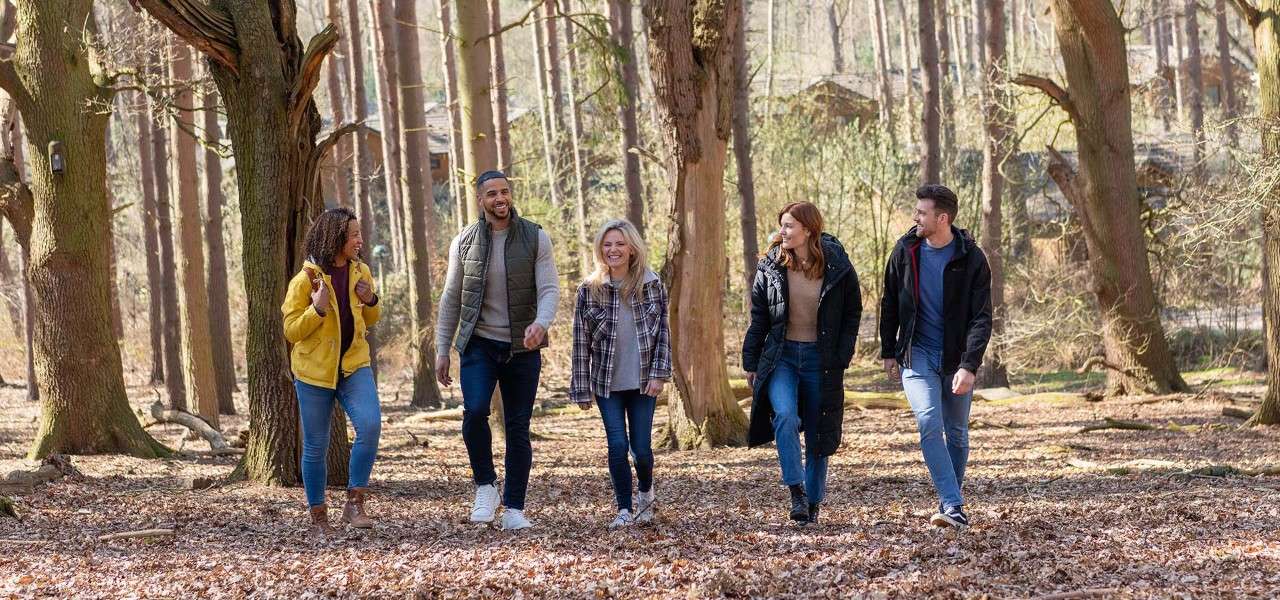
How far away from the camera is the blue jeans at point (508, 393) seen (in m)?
6.38

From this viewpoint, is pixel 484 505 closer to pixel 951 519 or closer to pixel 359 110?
pixel 951 519

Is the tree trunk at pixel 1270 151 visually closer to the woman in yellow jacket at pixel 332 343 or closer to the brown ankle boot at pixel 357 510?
the woman in yellow jacket at pixel 332 343

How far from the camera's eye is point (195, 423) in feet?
38.4

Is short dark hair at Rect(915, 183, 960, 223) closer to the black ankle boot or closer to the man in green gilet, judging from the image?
the black ankle boot

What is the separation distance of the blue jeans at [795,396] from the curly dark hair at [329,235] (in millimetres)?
2334

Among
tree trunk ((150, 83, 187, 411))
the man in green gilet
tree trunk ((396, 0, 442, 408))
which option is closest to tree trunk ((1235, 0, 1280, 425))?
the man in green gilet

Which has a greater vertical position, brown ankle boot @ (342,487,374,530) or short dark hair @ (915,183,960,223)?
short dark hair @ (915,183,960,223)

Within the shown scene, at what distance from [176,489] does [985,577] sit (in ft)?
19.5

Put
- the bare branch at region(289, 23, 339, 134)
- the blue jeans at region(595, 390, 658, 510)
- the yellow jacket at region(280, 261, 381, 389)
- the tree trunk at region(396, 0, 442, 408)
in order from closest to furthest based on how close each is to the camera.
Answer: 1. the yellow jacket at region(280, 261, 381, 389)
2. the blue jeans at region(595, 390, 658, 510)
3. the bare branch at region(289, 23, 339, 134)
4. the tree trunk at region(396, 0, 442, 408)

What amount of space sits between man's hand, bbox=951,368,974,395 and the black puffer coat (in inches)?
20.9

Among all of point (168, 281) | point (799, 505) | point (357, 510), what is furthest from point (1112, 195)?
point (168, 281)

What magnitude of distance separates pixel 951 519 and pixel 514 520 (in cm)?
226

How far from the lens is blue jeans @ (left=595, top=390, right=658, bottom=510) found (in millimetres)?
6391

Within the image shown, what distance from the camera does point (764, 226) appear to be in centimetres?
2262
